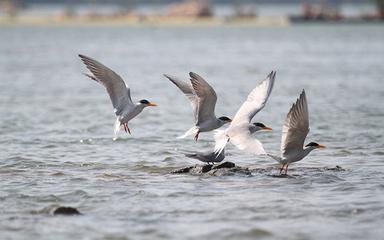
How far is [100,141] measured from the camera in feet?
72.0

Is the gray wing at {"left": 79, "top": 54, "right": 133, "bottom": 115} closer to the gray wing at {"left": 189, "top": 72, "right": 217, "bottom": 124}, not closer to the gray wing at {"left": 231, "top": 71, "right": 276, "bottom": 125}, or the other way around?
the gray wing at {"left": 189, "top": 72, "right": 217, "bottom": 124}

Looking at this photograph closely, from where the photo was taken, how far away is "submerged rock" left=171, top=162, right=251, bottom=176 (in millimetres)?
16781

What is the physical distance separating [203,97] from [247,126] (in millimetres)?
1038

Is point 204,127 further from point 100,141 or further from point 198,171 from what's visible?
point 100,141

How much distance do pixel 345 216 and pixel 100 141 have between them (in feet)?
30.6

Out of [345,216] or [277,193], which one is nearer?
[345,216]

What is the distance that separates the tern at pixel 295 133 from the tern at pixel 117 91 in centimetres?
249

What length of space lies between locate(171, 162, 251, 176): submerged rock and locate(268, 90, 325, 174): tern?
2.36 feet

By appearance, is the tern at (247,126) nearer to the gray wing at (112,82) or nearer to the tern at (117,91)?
the tern at (117,91)

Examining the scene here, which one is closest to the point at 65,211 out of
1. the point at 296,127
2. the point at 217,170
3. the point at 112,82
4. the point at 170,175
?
the point at 170,175

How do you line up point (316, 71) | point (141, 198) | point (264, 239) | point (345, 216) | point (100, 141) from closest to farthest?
point (264, 239)
point (345, 216)
point (141, 198)
point (100, 141)
point (316, 71)

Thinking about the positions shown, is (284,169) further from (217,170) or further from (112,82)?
(112,82)

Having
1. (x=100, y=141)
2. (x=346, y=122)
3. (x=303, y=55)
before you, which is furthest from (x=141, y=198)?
(x=303, y=55)

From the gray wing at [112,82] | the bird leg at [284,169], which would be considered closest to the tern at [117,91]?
the gray wing at [112,82]
